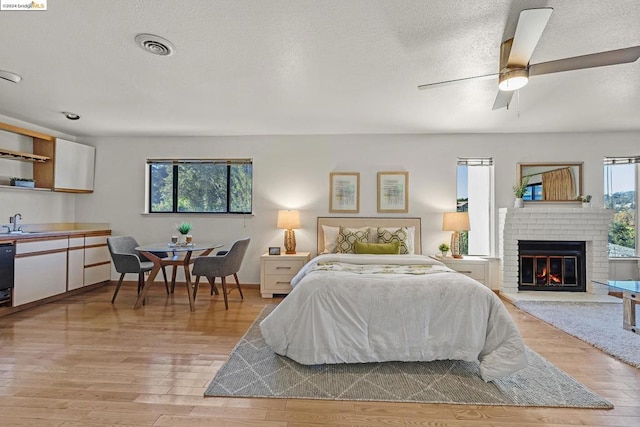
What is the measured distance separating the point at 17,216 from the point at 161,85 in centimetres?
277

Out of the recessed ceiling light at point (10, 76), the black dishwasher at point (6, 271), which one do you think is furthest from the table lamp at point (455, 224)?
the black dishwasher at point (6, 271)

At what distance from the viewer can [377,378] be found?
2170mm

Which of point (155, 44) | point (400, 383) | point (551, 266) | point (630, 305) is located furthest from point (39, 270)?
point (551, 266)

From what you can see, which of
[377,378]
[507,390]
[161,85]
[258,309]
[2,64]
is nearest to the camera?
[507,390]

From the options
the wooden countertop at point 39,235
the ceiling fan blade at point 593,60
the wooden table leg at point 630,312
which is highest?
the ceiling fan blade at point 593,60

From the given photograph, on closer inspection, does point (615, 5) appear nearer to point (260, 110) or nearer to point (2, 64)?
point (260, 110)

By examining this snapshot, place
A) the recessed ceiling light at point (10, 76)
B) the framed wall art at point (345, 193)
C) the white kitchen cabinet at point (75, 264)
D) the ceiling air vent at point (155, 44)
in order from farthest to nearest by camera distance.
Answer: the framed wall art at point (345, 193), the white kitchen cabinet at point (75, 264), the recessed ceiling light at point (10, 76), the ceiling air vent at point (155, 44)

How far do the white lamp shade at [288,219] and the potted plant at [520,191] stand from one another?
3.14 meters

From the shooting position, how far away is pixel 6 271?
3.39 m

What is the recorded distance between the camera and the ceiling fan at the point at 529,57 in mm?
1640

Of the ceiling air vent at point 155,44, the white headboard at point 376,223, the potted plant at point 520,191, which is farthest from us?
the white headboard at point 376,223

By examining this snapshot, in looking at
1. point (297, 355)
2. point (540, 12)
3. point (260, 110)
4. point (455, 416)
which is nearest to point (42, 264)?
point (260, 110)

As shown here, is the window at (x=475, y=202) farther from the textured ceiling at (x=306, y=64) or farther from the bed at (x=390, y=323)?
the bed at (x=390, y=323)

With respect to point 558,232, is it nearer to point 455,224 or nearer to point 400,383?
point 455,224
